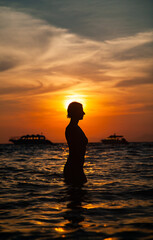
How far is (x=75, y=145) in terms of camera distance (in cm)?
577

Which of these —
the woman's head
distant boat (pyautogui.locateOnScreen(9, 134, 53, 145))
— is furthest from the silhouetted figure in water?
distant boat (pyautogui.locateOnScreen(9, 134, 53, 145))

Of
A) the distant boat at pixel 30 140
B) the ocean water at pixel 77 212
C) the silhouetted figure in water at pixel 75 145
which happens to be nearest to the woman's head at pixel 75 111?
the silhouetted figure in water at pixel 75 145

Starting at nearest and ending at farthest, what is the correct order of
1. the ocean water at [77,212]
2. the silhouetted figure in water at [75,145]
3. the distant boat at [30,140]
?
the ocean water at [77,212]
the silhouetted figure in water at [75,145]
the distant boat at [30,140]

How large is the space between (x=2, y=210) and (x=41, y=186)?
2699 millimetres

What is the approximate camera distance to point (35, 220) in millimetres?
4008

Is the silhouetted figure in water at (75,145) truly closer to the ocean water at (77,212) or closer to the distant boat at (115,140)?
the ocean water at (77,212)

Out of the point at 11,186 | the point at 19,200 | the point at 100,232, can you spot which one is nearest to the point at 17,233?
the point at 100,232

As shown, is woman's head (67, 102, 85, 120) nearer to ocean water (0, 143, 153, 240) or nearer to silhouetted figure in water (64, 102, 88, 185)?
silhouetted figure in water (64, 102, 88, 185)

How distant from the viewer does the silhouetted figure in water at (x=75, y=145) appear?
5.75 meters

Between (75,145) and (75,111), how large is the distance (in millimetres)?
785

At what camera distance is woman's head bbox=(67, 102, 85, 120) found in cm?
587

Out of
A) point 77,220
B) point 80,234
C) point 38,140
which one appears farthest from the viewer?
point 38,140

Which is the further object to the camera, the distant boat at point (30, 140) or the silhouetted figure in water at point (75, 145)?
the distant boat at point (30, 140)

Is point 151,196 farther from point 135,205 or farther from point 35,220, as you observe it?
point 35,220
